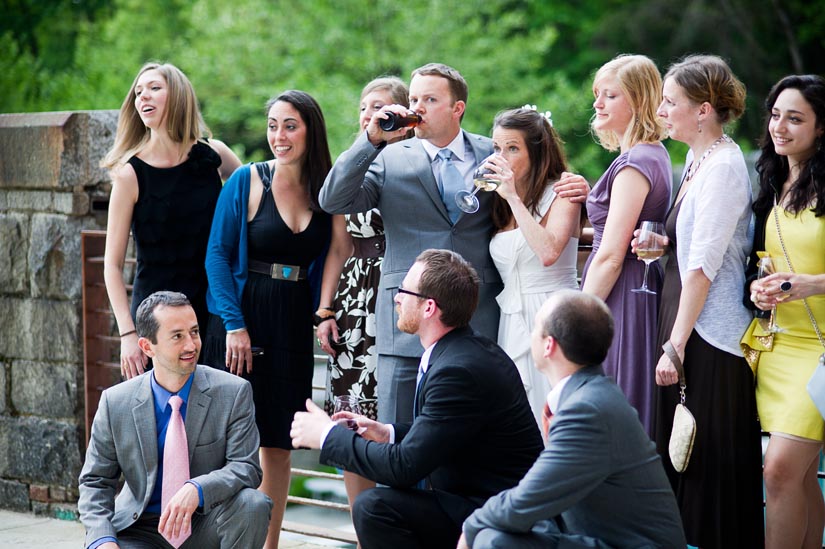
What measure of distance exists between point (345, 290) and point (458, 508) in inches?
47.6

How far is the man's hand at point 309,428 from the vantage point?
318 cm

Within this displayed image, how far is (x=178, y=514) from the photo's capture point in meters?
3.37

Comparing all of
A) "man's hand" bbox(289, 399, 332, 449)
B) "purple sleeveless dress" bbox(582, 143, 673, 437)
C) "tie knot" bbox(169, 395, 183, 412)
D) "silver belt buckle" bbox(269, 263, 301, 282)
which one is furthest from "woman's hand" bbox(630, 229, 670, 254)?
"tie knot" bbox(169, 395, 183, 412)

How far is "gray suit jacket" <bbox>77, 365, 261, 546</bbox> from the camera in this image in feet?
11.4

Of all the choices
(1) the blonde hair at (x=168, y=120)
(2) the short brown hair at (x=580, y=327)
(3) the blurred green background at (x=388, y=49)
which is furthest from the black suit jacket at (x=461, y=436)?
(3) the blurred green background at (x=388, y=49)

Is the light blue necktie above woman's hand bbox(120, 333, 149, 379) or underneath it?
above

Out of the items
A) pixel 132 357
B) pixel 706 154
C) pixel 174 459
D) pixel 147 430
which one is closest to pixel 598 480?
pixel 706 154

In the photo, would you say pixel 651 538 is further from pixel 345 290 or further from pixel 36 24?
pixel 36 24

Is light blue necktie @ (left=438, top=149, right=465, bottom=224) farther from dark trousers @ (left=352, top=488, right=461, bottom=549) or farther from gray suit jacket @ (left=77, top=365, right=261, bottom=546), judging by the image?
dark trousers @ (left=352, top=488, right=461, bottom=549)

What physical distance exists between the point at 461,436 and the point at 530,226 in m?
0.86

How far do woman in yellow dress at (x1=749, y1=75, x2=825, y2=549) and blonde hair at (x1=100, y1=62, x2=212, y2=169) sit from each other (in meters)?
2.25

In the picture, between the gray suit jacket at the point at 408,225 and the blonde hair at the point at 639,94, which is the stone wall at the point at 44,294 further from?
the blonde hair at the point at 639,94

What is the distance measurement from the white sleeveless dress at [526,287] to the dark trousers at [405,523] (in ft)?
2.11

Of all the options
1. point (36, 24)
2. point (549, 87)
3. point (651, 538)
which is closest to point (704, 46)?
point (549, 87)
